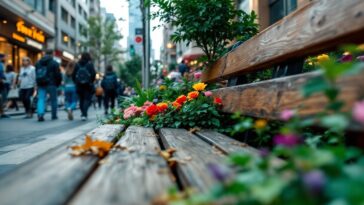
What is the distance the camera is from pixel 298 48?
1.69 metres

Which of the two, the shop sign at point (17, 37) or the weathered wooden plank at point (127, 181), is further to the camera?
the shop sign at point (17, 37)

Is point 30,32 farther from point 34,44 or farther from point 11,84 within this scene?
point 11,84

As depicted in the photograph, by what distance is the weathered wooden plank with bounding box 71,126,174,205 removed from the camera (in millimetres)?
907

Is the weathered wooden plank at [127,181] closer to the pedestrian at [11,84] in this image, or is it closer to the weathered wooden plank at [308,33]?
the weathered wooden plank at [308,33]

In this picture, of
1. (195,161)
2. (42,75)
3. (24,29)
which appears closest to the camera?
(195,161)

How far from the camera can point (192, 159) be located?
144 cm

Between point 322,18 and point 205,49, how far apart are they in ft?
9.21

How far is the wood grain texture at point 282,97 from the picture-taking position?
102cm

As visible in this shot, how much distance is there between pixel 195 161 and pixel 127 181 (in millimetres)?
376

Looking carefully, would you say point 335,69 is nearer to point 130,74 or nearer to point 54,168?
point 54,168

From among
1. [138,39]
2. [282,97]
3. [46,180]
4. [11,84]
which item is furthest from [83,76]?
[46,180]

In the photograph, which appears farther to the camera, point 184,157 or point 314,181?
point 184,157

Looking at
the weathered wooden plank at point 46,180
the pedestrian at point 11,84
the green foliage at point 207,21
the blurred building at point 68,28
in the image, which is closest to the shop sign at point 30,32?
the blurred building at point 68,28

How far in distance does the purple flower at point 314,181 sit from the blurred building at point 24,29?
60.5 feet
